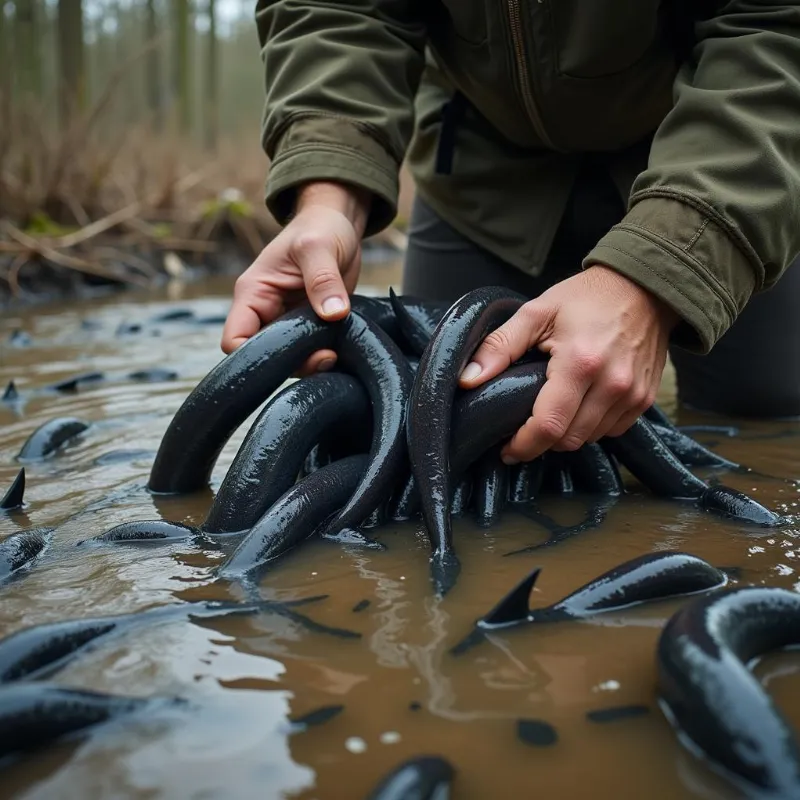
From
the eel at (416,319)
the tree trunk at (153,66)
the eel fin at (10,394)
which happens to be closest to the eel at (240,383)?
the eel at (416,319)

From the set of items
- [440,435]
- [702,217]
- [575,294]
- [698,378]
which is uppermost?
[702,217]

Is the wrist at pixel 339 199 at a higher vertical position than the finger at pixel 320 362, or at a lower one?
higher

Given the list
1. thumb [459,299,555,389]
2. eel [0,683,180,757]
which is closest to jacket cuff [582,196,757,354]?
thumb [459,299,555,389]

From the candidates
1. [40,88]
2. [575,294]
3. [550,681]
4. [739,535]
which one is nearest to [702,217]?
[575,294]

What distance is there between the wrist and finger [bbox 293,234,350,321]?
0.25 metres

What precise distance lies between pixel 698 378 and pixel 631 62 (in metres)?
1.30

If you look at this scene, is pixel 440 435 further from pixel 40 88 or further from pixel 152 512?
pixel 40 88

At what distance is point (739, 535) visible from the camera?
1.92m

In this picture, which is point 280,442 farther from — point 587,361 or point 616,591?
point 616,591

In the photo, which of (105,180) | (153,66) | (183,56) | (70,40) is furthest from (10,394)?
(153,66)

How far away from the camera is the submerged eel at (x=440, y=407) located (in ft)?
6.04

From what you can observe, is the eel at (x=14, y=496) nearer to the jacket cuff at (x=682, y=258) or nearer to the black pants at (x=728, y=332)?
the jacket cuff at (x=682, y=258)

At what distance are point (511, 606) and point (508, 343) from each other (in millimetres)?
722

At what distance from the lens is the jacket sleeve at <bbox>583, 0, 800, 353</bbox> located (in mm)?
2004
